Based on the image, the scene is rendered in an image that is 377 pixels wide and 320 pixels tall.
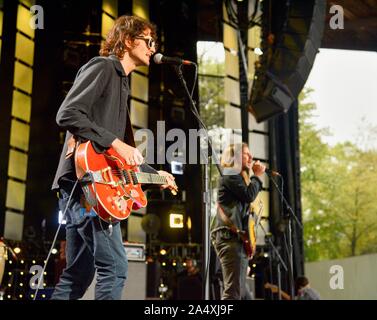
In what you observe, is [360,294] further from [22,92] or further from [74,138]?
[74,138]

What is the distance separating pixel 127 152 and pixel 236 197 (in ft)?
5.81

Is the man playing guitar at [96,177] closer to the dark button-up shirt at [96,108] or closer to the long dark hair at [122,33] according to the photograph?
the dark button-up shirt at [96,108]

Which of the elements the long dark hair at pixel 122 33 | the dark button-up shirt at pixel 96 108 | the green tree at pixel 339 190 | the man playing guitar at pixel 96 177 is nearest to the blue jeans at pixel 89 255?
the man playing guitar at pixel 96 177

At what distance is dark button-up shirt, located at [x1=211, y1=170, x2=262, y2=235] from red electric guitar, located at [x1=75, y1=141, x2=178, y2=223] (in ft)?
4.63

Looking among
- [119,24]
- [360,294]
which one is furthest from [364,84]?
[119,24]

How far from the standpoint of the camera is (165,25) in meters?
9.46

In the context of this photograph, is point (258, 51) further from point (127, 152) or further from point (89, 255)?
point (89, 255)

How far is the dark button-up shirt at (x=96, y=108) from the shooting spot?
2502 mm

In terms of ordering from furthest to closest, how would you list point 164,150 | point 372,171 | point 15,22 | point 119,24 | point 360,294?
point 372,171 → point 360,294 → point 15,22 → point 164,150 → point 119,24

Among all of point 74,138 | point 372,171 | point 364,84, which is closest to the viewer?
point 74,138

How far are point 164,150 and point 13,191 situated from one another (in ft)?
8.44

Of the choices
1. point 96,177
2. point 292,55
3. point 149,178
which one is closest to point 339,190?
point 292,55

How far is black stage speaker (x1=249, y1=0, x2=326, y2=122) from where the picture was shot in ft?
20.2

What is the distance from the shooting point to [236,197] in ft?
13.8
